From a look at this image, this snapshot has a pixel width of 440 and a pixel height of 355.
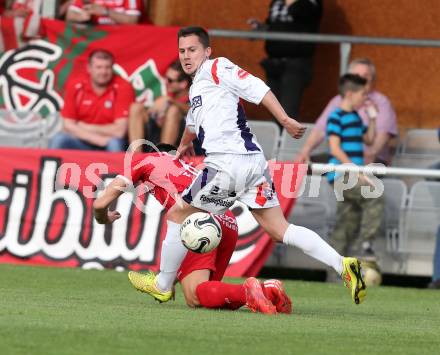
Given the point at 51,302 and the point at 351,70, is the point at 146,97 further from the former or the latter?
the point at 51,302

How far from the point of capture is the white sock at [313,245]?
804 cm

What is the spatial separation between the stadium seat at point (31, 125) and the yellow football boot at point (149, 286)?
498 cm

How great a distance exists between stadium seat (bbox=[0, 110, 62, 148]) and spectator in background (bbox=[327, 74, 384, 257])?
2.89 metres

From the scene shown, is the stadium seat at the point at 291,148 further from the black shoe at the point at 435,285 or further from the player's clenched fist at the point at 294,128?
the player's clenched fist at the point at 294,128

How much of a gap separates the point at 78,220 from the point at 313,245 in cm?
493

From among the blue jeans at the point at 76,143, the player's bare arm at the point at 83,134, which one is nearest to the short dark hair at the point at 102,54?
the player's bare arm at the point at 83,134

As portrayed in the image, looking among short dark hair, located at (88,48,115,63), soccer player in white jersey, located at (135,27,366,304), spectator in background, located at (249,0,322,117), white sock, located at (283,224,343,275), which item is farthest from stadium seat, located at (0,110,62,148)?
white sock, located at (283,224,343,275)

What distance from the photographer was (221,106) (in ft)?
26.7

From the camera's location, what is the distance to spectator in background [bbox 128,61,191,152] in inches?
512

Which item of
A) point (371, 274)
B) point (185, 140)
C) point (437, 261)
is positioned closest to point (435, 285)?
point (437, 261)

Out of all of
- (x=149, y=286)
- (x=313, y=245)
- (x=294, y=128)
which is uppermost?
(x=294, y=128)

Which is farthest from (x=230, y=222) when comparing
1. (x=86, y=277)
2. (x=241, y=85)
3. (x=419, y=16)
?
(x=419, y=16)

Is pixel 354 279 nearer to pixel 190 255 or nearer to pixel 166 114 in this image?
pixel 190 255

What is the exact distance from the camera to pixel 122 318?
732cm
